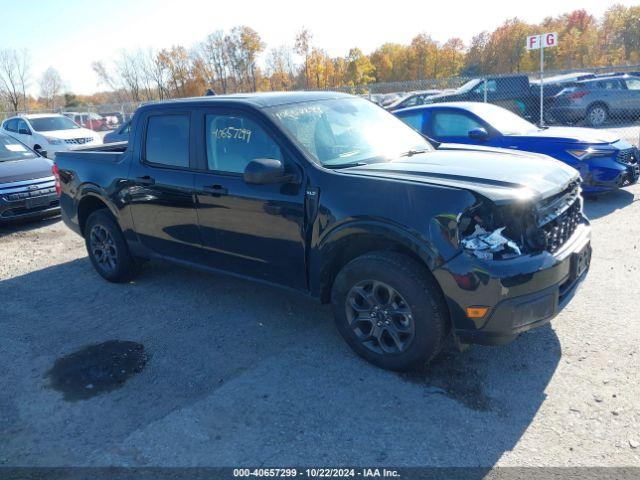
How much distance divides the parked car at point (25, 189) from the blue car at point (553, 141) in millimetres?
6299

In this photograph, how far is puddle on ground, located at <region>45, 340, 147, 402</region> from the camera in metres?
3.57

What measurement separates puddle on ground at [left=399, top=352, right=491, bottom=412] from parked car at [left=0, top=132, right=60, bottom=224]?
7052 millimetres

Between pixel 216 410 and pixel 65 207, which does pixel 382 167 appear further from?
pixel 65 207

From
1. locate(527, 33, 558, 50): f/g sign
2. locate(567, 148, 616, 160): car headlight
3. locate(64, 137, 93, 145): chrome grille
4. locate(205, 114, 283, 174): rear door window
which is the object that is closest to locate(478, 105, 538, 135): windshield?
locate(567, 148, 616, 160): car headlight

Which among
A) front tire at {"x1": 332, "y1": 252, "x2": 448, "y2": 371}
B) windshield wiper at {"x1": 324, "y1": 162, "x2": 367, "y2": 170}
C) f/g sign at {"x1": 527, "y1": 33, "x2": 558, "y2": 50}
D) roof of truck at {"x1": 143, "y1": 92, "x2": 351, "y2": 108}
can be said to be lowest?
front tire at {"x1": 332, "y1": 252, "x2": 448, "y2": 371}

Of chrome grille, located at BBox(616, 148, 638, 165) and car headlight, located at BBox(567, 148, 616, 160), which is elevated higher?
car headlight, located at BBox(567, 148, 616, 160)

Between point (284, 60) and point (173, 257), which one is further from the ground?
point (284, 60)

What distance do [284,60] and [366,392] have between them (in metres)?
59.2

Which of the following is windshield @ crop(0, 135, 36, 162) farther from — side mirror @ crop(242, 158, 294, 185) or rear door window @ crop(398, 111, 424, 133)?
side mirror @ crop(242, 158, 294, 185)

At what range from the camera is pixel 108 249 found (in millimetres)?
5609

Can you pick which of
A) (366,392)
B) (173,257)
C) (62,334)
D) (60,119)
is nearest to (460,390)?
(366,392)

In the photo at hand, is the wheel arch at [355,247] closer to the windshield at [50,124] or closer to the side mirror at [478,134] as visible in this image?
the side mirror at [478,134]

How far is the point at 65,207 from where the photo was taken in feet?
19.7

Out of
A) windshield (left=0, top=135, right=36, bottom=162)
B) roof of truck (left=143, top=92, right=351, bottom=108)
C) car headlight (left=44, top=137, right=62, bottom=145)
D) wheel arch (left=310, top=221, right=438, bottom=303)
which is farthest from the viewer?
car headlight (left=44, top=137, right=62, bottom=145)
